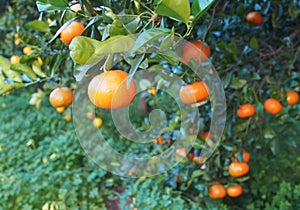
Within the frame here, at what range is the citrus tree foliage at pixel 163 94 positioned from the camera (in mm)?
595

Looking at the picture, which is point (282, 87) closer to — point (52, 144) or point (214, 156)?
point (214, 156)

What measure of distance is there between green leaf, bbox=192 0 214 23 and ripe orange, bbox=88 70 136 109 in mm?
144

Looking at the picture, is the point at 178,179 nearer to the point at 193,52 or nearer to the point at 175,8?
the point at 193,52

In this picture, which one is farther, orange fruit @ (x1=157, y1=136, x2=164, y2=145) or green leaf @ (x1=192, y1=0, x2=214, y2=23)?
orange fruit @ (x1=157, y1=136, x2=164, y2=145)

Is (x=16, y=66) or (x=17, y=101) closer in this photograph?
(x=16, y=66)

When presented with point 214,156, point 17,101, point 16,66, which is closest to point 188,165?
point 214,156

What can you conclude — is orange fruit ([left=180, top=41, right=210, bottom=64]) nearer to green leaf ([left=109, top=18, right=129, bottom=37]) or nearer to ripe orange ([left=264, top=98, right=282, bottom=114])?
green leaf ([left=109, top=18, right=129, bottom=37])

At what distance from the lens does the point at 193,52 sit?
29.6 inches

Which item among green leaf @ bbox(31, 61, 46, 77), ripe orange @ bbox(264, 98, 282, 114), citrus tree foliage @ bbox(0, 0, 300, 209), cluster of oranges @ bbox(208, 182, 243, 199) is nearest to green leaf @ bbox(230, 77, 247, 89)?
citrus tree foliage @ bbox(0, 0, 300, 209)

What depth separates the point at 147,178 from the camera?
1.69 metres

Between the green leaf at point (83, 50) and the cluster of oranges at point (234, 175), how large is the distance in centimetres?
89

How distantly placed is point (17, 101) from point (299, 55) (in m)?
2.70

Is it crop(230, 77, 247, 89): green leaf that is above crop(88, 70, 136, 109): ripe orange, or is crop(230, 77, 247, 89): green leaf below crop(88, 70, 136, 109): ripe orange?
below

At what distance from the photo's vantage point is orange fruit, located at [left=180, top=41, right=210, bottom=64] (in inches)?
28.0
